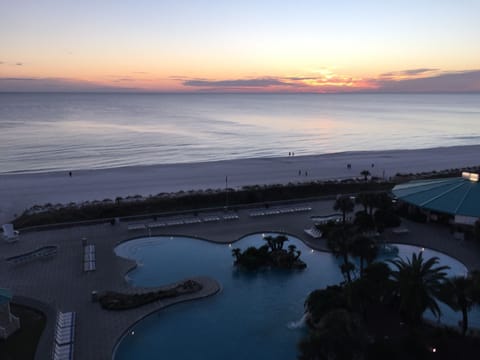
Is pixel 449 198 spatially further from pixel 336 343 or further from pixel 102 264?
pixel 102 264

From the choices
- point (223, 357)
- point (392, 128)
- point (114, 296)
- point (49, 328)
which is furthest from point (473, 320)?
point (392, 128)

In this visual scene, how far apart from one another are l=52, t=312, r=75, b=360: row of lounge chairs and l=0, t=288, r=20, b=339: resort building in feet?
5.76

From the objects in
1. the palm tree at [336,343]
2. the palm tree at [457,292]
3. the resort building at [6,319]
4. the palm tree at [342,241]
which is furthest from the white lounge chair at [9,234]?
the palm tree at [457,292]

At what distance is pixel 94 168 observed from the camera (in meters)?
59.3

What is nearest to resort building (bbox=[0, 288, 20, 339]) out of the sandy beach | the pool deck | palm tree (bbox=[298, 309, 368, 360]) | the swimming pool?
the pool deck

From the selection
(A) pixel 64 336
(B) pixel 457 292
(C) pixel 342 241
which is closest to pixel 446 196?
(C) pixel 342 241

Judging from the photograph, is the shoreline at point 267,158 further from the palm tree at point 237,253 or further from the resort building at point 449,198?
the palm tree at point 237,253

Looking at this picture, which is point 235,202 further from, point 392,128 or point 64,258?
point 392,128

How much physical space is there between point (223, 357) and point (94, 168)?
48.7m

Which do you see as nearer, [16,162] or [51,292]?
[51,292]

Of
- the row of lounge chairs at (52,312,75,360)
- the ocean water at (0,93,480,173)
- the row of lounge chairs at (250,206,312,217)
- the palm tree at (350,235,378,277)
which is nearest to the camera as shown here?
the row of lounge chairs at (52,312,75,360)

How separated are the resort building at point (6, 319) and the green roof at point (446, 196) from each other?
26235 millimetres

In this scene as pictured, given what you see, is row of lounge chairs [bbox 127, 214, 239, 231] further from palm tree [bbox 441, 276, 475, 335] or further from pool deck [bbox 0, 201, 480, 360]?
palm tree [bbox 441, 276, 475, 335]

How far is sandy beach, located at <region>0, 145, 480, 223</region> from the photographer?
44969mm
